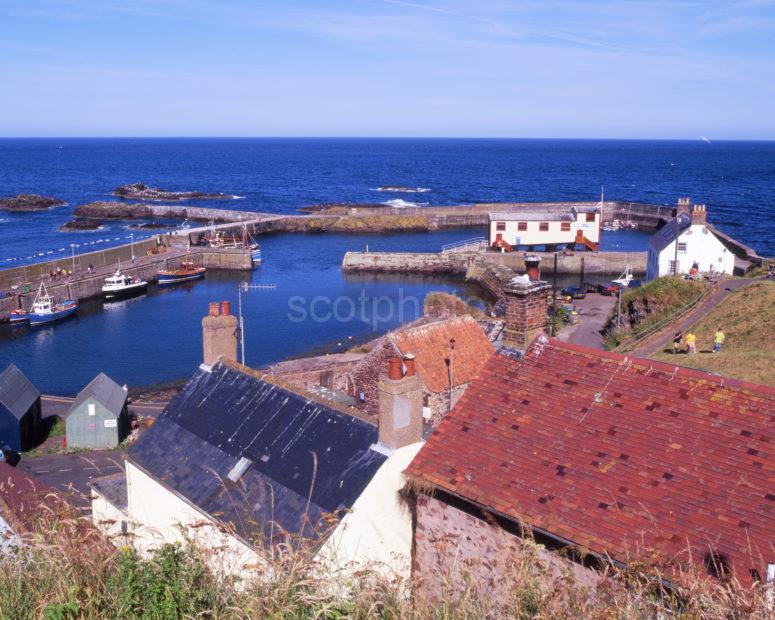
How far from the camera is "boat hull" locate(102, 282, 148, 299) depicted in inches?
2339

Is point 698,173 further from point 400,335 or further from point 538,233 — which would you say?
point 400,335

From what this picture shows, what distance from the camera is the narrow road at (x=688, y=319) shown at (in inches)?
1092

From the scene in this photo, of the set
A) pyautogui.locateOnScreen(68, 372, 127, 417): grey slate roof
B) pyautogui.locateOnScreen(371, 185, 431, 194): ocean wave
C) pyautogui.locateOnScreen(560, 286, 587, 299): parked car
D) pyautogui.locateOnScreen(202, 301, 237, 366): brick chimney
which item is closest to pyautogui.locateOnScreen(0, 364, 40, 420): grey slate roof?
pyautogui.locateOnScreen(68, 372, 127, 417): grey slate roof

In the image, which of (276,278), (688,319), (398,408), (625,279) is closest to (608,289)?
(625,279)

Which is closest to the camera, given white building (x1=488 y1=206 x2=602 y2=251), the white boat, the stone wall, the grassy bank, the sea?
the stone wall

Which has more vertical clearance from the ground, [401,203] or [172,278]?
[401,203]

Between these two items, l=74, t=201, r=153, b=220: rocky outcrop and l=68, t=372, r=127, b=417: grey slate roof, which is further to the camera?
l=74, t=201, r=153, b=220: rocky outcrop

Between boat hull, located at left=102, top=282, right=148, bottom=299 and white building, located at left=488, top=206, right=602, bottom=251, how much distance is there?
1287 inches

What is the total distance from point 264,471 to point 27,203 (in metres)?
117

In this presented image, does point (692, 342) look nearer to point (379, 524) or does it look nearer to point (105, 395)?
point (379, 524)

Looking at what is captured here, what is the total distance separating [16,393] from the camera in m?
28.3

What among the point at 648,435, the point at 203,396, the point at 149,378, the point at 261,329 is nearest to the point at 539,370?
the point at 648,435

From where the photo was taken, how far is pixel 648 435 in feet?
33.0

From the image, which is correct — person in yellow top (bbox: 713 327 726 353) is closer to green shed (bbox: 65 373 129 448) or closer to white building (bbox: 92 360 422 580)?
white building (bbox: 92 360 422 580)
